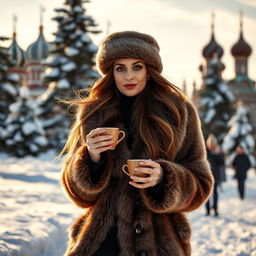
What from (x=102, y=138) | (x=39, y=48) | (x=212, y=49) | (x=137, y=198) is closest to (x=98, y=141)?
(x=102, y=138)

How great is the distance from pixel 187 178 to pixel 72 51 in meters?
24.0

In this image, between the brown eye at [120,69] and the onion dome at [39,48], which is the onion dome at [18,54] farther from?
the brown eye at [120,69]

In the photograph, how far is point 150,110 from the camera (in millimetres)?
3479

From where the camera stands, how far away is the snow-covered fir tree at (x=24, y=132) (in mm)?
32750

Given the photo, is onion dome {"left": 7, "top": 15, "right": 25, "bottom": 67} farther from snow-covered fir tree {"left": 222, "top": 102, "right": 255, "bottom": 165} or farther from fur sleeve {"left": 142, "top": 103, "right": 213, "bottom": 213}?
fur sleeve {"left": 142, "top": 103, "right": 213, "bottom": 213}

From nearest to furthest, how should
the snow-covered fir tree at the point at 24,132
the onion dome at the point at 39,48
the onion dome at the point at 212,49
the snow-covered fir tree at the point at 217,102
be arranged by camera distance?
the snow-covered fir tree at the point at 24,132, the snow-covered fir tree at the point at 217,102, the onion dome at the point at 39,48, the onion dome at the point at 212,49

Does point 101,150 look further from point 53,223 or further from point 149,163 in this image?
point 53,223

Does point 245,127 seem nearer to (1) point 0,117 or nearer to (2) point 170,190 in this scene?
(1) point 0,117

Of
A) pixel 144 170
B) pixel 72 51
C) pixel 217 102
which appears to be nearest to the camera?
pixel 144 170

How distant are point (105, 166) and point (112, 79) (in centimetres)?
69

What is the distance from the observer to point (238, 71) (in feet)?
243

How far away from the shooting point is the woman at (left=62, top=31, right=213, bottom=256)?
313 centimetres

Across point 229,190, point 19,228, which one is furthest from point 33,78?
point 19,228

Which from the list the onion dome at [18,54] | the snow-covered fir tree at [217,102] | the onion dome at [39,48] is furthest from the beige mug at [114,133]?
the onion dome at [39,48]
